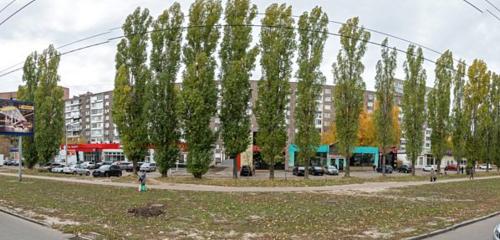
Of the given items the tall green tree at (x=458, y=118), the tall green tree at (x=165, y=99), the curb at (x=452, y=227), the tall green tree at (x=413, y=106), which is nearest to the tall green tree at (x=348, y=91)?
the tall green tree at (x=413, y=106)

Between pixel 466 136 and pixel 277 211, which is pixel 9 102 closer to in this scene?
Answer: pixel 277 211

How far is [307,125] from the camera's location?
36.5m

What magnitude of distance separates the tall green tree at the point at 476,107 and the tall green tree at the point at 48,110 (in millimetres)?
50004

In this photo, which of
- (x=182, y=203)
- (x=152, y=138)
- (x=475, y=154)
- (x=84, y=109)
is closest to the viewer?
(x=182, y=203)

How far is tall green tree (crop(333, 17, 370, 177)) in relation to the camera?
134 ft

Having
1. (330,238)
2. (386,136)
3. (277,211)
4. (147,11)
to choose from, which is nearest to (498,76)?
(386,136)

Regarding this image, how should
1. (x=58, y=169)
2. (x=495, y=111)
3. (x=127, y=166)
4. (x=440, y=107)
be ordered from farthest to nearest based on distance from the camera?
(x=127, y=166), (x=495, y=111), (x=58, y=169), (x=440, y=107)

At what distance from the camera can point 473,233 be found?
12.0 m

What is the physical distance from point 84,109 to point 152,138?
114894mm

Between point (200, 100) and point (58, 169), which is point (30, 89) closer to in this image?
point (58, 169)

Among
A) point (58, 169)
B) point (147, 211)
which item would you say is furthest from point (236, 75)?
point (58, 169)

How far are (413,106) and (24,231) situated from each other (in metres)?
44.4

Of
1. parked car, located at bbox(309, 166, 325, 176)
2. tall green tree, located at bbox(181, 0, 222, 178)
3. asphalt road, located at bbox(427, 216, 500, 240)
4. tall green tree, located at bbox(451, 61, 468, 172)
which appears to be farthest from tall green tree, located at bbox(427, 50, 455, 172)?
asphalt road, located at bbox(427, 216, 500, 240)

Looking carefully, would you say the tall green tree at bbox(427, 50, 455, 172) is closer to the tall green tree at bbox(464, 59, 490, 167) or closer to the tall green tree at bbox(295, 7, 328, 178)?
the tall green tree at bbox(464, 59, 490, 167)
